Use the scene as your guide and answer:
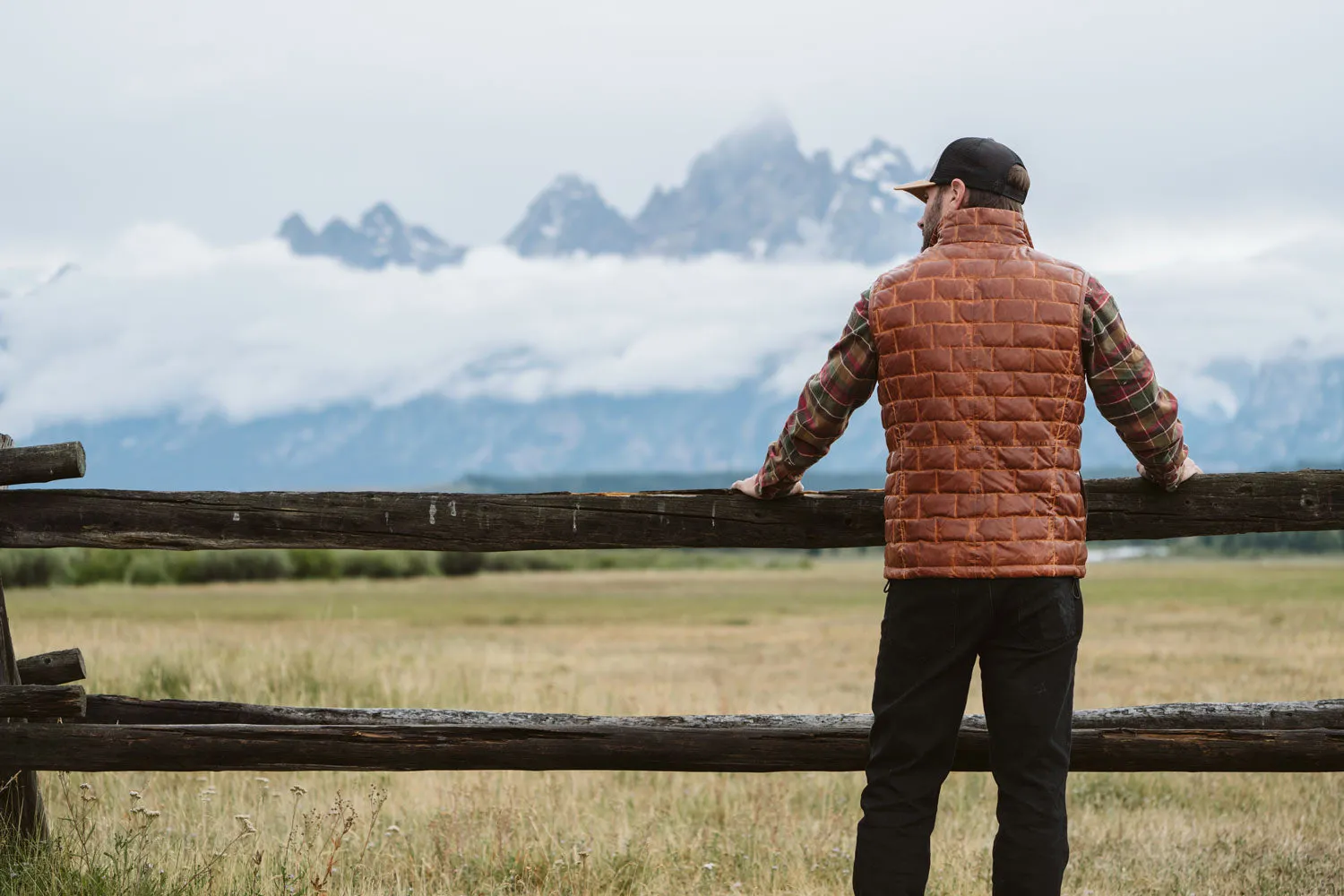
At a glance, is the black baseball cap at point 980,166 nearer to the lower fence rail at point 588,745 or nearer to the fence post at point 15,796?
the lower fence rail at point 588,745

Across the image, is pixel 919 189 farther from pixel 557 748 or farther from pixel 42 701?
pixel 42 701

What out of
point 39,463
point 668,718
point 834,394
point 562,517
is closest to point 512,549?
point 562,517

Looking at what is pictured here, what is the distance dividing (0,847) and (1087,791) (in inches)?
218

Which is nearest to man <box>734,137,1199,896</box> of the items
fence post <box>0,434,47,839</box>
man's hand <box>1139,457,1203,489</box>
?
man's hand <box>1139,457,1203,489</box>

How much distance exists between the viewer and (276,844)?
4777 millimetres

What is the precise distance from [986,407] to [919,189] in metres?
0.69

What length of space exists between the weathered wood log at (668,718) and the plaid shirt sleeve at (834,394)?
95 cm

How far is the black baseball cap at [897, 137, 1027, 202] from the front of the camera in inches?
127

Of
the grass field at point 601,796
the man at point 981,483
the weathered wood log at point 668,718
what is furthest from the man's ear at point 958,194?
the grass field at point 601,796

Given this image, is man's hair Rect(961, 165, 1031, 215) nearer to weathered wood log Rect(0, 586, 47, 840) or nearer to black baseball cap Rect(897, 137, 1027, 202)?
black baseball cap Rect(897, 137, 1027, 202)

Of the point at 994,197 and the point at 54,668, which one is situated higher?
the point at 994,197

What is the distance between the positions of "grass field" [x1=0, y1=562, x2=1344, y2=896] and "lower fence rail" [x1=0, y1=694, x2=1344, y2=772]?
0.24 meters

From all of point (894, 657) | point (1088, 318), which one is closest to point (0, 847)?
point (894, 657)

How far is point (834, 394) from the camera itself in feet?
11.0
